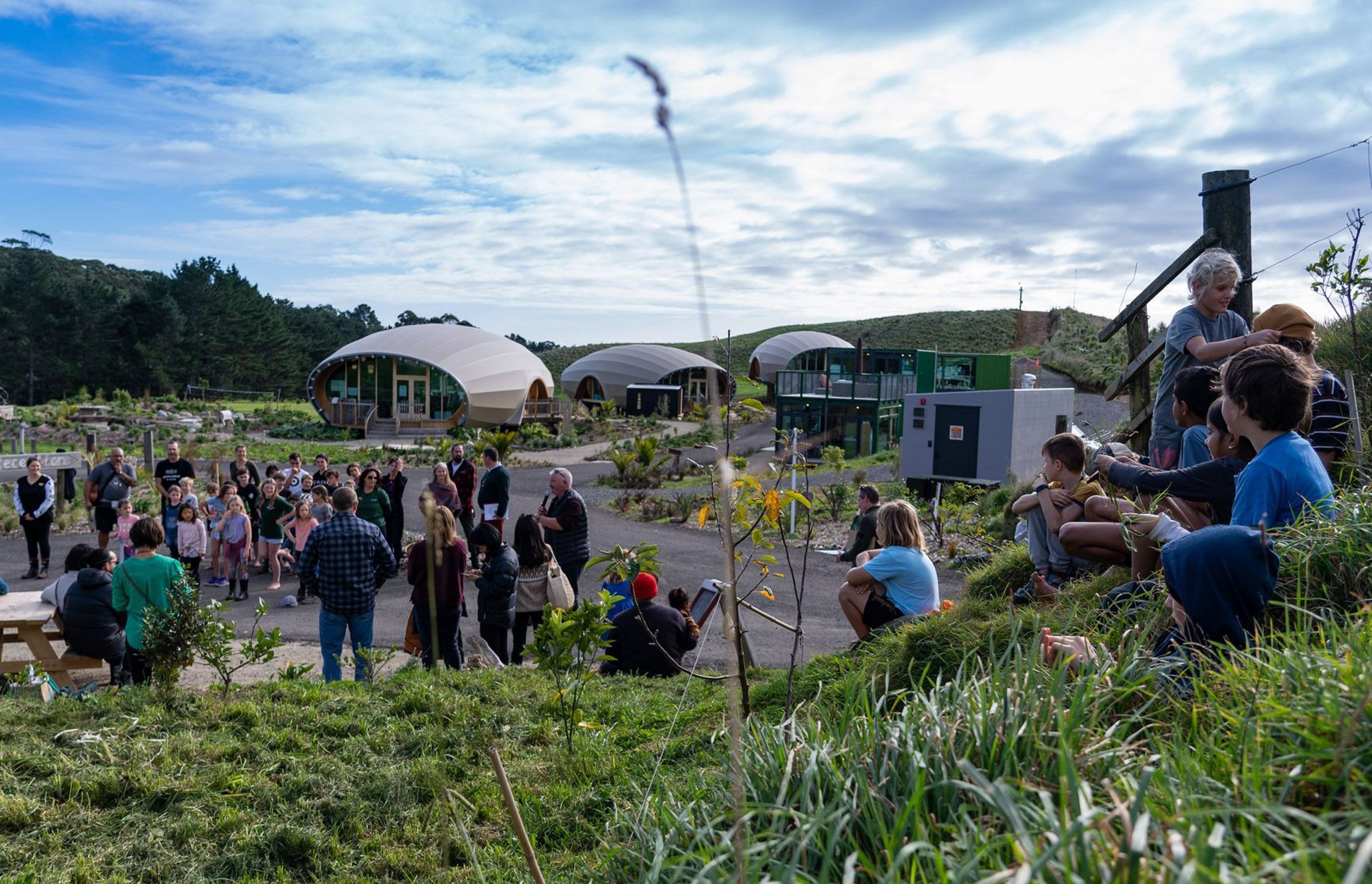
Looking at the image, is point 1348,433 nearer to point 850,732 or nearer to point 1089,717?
point 1089,717

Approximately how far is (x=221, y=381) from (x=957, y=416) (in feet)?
173

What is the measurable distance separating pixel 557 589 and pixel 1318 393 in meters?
5.20

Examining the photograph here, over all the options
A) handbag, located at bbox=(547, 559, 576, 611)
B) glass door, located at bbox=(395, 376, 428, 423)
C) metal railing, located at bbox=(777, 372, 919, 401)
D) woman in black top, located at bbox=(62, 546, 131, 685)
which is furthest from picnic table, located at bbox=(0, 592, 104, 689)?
glass door, located at bbox=(395, 376, 428, 423)

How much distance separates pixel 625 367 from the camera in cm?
5303

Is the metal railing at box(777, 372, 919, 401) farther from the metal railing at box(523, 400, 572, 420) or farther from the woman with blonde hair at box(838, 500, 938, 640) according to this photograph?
the woman with blonde hair at box(838, 500, 938, 640)

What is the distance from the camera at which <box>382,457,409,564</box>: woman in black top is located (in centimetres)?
1145

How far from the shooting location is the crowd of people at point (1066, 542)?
8.70ft

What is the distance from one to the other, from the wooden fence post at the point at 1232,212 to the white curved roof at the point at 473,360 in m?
34.9

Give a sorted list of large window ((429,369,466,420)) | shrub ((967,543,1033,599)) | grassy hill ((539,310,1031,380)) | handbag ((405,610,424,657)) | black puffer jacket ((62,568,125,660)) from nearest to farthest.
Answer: shrub ((967,543,1033,599)) → black puffer jacket ((62,568,125,660)) → handbag ((405,610,424,657)) → large window ((429,369,466,420)) → grassy hill ((539,310,1031,380))

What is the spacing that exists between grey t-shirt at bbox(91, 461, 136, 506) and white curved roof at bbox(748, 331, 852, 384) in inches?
1876

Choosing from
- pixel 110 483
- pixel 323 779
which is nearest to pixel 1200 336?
pixel 323 779

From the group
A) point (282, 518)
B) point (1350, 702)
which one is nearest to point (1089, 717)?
point (1350, 702)

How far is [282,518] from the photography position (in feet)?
35.1

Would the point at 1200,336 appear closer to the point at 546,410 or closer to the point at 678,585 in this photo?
the point at 678,585
